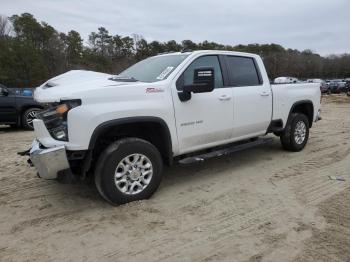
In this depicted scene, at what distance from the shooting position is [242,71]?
5898 millimetres

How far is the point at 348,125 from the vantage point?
10.9 m

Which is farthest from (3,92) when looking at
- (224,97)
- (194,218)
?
(194,218)

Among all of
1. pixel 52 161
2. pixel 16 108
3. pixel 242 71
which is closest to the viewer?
pixel 52 161

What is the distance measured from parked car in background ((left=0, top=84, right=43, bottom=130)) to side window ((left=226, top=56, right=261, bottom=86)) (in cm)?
672

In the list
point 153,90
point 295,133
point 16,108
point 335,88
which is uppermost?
point 153,90

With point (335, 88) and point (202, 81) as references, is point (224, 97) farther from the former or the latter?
point (335, 88)

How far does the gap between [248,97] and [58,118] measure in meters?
3.00

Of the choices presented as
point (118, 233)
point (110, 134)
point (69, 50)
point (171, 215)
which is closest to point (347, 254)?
point (171, 215)

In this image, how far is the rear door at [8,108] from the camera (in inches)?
416

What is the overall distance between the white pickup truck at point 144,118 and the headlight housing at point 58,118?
0.04 ft

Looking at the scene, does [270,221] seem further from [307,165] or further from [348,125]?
[348,125]

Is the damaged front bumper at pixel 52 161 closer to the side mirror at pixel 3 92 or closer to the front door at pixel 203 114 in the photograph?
the front door at pixel 203 114

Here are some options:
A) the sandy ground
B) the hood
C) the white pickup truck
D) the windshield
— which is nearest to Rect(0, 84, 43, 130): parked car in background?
the sandy ground

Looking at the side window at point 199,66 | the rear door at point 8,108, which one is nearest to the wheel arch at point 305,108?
the side window at point 199,66
